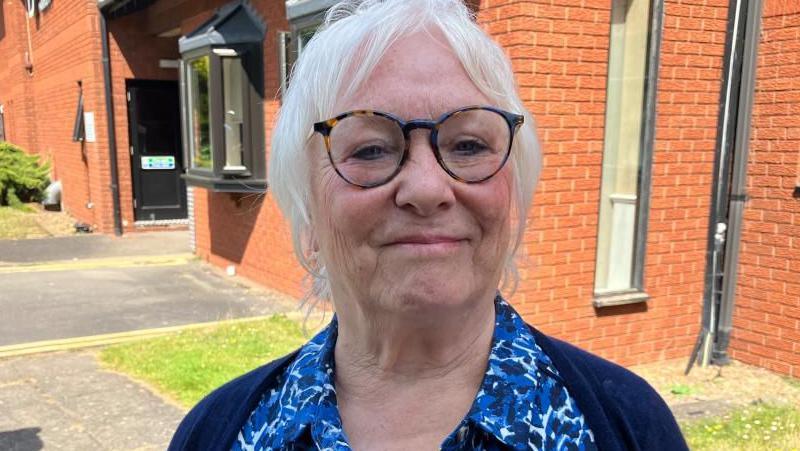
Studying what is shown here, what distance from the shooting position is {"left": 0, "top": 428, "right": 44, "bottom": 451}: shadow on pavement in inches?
154

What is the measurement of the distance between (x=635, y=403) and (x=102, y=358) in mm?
5127

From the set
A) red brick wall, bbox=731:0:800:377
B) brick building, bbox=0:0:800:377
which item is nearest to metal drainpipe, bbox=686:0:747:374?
brick building, bbox=0:0:800:377

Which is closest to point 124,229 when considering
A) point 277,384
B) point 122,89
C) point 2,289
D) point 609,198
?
point 122,89

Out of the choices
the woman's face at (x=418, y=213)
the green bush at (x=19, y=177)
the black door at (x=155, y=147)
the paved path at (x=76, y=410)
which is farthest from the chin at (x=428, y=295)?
the green bush at (x=19, y=177)

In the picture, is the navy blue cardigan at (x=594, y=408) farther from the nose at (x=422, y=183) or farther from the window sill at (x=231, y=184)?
the window sill at (x=231, y=184)

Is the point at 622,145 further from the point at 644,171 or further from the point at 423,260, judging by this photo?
the point at 423,260

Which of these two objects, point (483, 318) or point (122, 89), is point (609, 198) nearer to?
point (483, 318)

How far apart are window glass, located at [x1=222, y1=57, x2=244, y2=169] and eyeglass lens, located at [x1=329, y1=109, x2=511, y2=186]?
6574 mm

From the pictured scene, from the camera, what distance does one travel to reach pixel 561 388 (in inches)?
52.1

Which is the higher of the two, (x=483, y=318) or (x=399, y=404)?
(x=483, y=318)

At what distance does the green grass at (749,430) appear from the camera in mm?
3637

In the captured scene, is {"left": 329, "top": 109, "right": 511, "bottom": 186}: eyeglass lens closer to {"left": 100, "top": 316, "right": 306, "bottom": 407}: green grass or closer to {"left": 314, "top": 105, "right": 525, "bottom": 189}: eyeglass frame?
{"left": 314, "top": 105, "right": 525, "bottom": 189}: eyeglass frame

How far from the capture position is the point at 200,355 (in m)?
5.34

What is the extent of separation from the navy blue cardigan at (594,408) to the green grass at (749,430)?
2652mm
